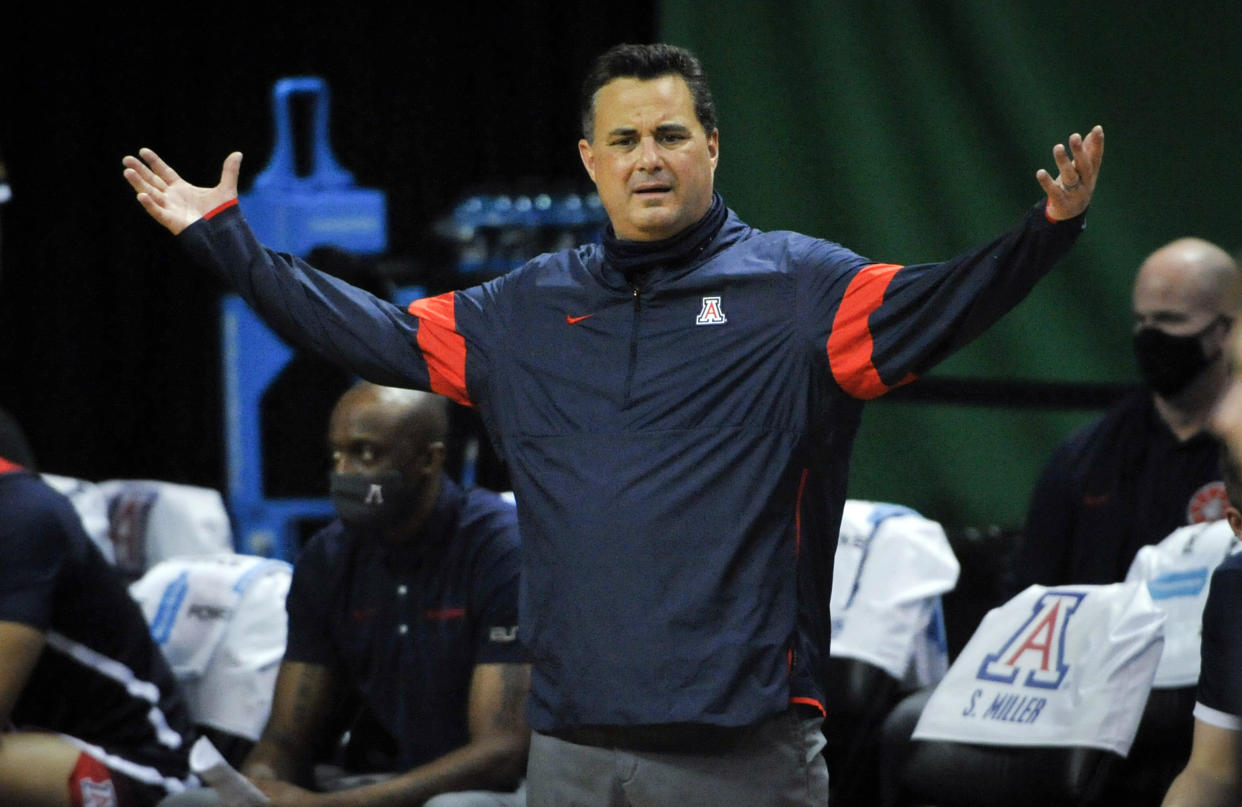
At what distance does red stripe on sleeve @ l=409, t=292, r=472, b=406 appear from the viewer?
265 cm

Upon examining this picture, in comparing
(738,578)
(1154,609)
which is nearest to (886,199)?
(1154,609)

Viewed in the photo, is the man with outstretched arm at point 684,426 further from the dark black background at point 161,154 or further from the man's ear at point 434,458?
the dark black background at point 161,154

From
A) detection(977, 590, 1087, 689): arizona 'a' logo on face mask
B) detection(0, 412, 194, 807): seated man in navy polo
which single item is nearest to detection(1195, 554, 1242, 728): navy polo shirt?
detection(977, 590, 1087, 689): arizona 'a' logo on face mask

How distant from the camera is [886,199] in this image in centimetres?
526

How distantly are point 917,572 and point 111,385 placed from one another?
318 centimetres

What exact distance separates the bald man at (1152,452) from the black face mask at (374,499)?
143 cm

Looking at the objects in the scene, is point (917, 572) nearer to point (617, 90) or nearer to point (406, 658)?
point (406, 658)

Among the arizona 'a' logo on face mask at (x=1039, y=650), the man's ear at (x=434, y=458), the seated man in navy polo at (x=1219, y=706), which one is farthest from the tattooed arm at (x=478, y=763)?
the seated man in navy polo at (x=1219, y=706)

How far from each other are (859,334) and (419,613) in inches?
60.9

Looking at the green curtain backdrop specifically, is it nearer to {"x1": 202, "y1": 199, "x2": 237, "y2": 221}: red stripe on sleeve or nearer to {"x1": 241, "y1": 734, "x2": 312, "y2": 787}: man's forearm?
{"x1": 241, "y1": 734, "x2": 312, "y2": 787}: man's forearm

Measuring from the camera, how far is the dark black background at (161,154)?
5.73 metres

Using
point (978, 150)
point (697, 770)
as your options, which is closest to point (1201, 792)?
point (697, 770)

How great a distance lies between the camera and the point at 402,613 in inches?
144

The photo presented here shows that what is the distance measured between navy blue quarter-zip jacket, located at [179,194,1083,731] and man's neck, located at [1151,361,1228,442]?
1617mm
